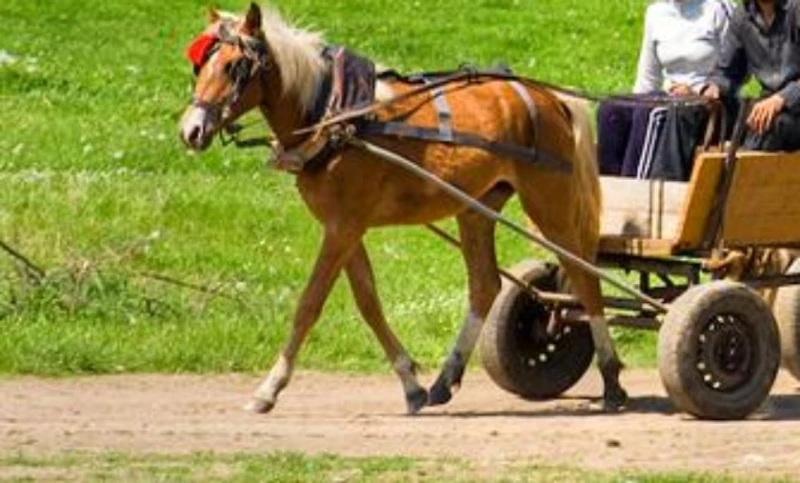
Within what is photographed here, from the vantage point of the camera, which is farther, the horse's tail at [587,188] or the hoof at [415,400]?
the horse's tail at [587,188]

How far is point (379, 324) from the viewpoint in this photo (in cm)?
1455

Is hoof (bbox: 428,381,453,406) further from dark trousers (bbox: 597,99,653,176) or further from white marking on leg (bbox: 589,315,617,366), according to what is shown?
dark trousers (bbox: 597,99,653,176)

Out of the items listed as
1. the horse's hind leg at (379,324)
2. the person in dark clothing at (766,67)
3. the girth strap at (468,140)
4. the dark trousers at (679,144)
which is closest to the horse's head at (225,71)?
the girth strap at (468,140)

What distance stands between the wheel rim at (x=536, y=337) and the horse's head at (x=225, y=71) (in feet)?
7.26

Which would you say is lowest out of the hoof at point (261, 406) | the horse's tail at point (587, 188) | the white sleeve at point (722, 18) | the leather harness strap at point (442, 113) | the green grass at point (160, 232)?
the green grass at point (160, 232)

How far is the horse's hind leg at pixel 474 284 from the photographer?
48.1 ft

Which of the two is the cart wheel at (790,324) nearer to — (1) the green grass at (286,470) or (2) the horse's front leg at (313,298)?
(2) the horse's front leg at (313,298)

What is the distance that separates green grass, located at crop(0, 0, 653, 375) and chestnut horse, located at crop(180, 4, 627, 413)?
185cm

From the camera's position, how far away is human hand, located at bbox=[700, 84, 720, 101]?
1438 centimetres

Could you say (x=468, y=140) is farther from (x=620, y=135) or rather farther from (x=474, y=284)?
(x=620, y=135)

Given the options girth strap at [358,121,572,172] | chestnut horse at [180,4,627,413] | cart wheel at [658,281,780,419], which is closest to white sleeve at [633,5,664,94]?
chestnut horse at [180,4,627,413]

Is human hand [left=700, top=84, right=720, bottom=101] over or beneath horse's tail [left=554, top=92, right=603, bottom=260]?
over

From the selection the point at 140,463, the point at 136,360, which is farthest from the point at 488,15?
the point at 140,463

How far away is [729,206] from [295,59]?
2.33 meters
